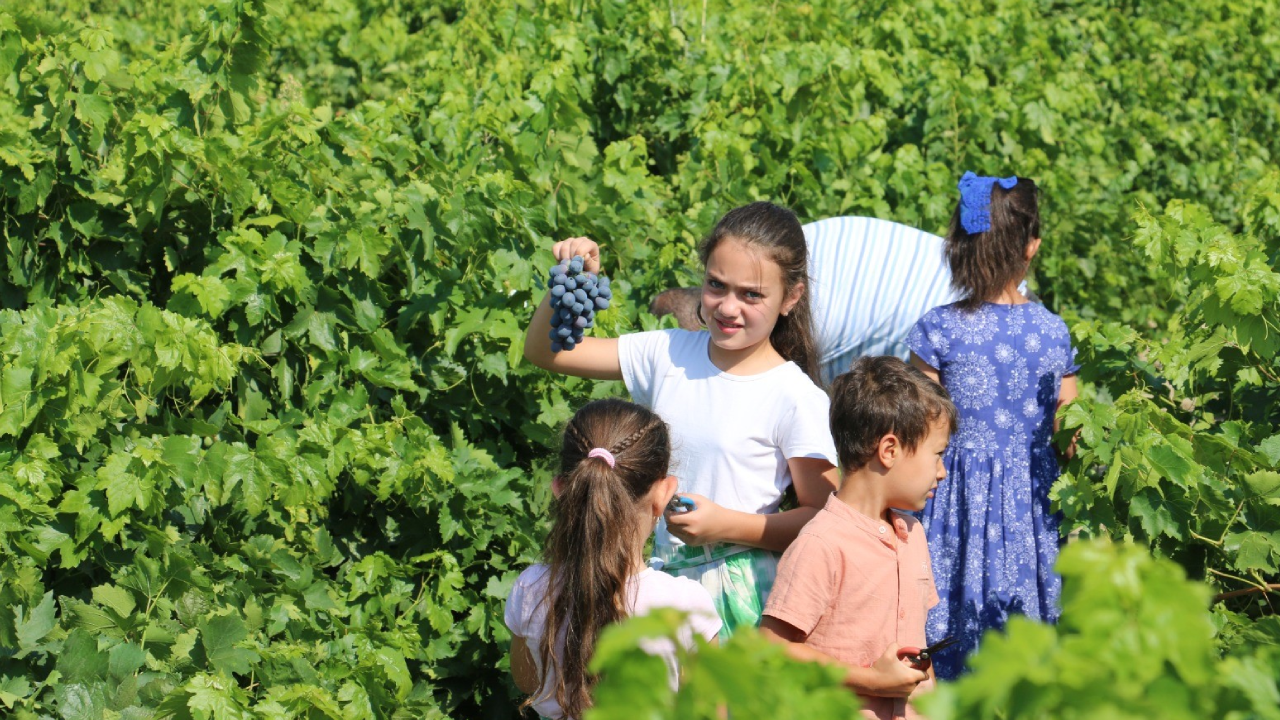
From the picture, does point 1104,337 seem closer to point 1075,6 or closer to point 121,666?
point 121,666

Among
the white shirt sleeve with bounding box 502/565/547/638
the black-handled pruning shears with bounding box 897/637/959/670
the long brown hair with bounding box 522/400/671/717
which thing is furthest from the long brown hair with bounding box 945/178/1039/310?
the white shirt sleeve with bounding box 502/565/547/638

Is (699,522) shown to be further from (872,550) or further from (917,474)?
(917,474)

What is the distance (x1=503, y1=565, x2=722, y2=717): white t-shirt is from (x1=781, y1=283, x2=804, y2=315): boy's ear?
603 millimetres

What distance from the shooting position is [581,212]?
138 inches

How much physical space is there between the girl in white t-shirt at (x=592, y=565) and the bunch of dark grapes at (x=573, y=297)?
235mm

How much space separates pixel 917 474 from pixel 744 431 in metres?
0.32

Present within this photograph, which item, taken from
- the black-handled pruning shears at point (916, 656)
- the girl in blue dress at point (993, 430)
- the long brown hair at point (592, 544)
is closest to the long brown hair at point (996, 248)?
the girl in blue dress at point (993, 430)

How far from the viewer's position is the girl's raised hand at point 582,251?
2283 mm

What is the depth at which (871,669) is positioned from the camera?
204 centimetres

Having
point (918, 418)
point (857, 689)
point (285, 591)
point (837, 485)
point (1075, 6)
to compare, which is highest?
point (1075, 6)

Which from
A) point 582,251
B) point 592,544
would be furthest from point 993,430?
point 592,544

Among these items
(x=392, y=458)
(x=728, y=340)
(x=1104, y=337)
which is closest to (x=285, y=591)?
(x=392, y=458)

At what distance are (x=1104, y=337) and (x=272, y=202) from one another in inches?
76.8

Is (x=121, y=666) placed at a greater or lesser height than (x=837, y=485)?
lesser
